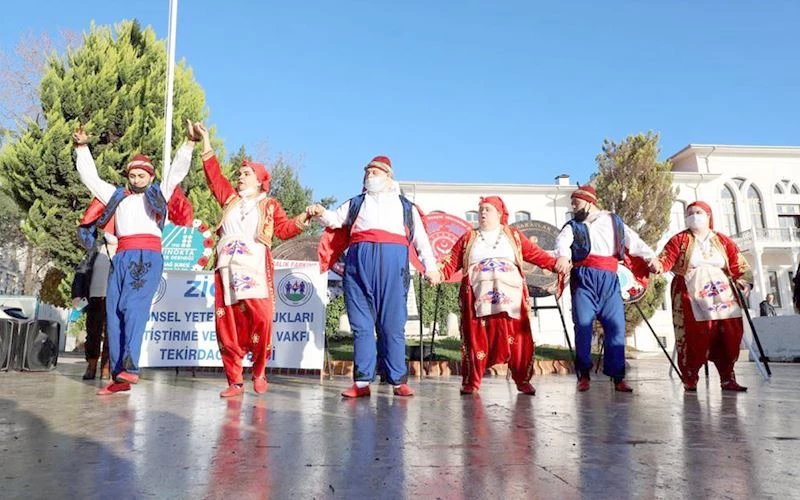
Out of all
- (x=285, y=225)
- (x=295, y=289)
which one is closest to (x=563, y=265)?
(x=285, y=225)

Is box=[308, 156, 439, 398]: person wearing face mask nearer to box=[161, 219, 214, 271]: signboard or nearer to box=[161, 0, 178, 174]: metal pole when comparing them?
box=[161, 219, 214, 271]: signboard

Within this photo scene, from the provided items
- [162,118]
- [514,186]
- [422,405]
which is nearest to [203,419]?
[422,405]

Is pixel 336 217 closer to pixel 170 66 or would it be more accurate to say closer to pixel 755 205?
pixel 170 66

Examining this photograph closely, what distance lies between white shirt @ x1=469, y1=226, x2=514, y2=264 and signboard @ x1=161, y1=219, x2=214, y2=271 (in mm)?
5166

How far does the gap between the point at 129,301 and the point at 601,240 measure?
384cm

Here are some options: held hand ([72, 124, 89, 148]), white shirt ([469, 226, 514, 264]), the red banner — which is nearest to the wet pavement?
white shirt ([469, 226, 514, 264])

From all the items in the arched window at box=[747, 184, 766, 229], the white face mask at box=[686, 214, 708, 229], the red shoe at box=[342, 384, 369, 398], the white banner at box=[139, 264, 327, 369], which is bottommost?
the red shoe at box=[342, 384, 369, 398]

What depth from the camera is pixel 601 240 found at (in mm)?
4496

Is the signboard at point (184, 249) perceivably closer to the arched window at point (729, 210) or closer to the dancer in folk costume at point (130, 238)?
the dancer in folk costume at point (130, 238)

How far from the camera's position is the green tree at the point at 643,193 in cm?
1546

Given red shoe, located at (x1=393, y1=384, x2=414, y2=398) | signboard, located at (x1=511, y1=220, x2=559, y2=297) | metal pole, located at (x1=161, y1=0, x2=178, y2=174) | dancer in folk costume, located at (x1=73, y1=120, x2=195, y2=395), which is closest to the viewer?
red shoe, located at (x1=393, y1=384, x2=414, y2=398)

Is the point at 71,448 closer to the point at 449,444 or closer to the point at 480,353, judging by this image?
the point at 449,444

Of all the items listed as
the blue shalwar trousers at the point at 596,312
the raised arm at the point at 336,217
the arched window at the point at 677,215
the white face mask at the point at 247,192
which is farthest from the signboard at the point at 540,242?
the arched window at the point at 677,215

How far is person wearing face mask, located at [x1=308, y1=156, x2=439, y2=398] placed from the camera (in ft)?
12.1
